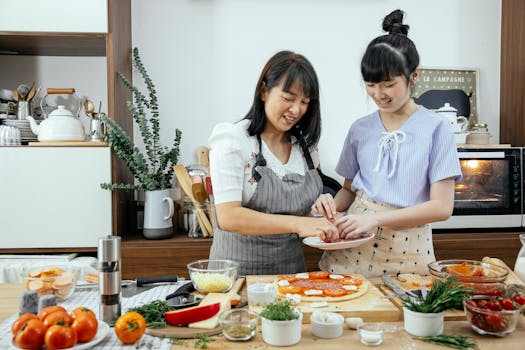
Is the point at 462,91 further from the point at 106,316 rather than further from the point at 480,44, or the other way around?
the point at 106,316

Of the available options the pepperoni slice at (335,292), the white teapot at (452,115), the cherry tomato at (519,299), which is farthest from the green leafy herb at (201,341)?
the white teapot at (452,115)

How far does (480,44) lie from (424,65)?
0.40 metres

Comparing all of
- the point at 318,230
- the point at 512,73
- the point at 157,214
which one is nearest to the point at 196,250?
the point at 157,214

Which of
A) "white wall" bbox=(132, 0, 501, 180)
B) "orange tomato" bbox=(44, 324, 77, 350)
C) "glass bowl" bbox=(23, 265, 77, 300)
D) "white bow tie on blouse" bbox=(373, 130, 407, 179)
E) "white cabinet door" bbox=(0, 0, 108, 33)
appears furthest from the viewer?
"white wall" bbox=(132, 0, 501, 180)

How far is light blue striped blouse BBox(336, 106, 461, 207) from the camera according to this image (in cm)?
162

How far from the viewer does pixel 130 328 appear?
1060 millimetres

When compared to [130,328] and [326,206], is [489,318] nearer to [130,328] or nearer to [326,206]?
[326,206]

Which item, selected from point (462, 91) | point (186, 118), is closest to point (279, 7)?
point (186, 118)

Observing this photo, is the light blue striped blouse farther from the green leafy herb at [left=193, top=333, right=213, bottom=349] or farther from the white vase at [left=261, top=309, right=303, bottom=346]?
the green leafy herb at [left=193, top=333, right=213, bottom=349]

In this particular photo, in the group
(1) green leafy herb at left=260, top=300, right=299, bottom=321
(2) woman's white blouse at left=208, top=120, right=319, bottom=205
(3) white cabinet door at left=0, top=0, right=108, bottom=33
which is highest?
(3) white cabinet door at left=0, top=0, right=108, bottom=33

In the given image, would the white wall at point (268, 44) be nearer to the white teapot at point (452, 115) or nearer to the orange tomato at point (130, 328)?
the white teapot at point (452, 115)

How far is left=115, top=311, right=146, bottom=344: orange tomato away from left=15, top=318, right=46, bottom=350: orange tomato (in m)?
0.15

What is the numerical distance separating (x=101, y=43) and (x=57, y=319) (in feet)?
6.31

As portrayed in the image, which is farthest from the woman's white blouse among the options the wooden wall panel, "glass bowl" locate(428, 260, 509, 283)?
the wooden wall panel
